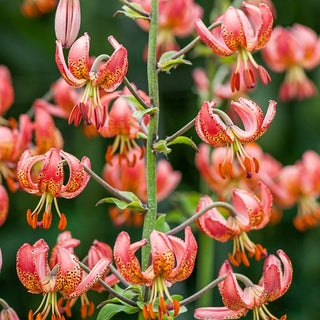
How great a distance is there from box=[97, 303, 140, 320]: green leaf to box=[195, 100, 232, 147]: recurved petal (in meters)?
0.32

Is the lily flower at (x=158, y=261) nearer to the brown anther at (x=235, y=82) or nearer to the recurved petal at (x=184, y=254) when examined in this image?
the recurved petal at (x=184, y=254)

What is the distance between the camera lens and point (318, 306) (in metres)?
3.43

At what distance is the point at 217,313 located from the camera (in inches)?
54.1

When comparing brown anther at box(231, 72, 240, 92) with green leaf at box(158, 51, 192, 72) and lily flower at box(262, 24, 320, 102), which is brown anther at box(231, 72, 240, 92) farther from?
lily flower at box(262, 24, 320, 102)

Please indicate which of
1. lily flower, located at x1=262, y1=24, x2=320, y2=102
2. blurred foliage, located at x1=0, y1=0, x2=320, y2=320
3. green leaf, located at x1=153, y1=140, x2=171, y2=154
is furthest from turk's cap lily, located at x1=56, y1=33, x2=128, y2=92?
blurred foliage, located at x1=0, y1=0, x2=320, y2=320

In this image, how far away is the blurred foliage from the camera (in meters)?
3.40

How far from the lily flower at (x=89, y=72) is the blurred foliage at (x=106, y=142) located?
1.90 meters

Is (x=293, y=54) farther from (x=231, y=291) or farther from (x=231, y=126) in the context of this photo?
(x=231, y=291)

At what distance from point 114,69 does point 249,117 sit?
244 mm

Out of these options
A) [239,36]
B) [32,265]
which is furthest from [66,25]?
[32,265]

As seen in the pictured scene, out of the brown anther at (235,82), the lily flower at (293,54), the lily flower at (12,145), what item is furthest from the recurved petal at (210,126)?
the lily flower at (293,54)

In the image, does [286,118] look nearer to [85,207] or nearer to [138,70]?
[138,70]

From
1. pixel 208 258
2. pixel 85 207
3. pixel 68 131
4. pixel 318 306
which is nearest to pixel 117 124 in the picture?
pixel 208 258

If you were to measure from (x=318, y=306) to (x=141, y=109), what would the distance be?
226 cm
